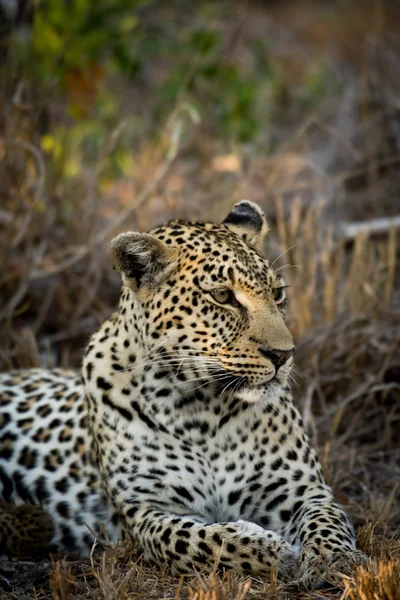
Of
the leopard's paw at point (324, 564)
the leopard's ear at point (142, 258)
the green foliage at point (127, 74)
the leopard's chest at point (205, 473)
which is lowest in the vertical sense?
the leopard's paw at point (324, 564)

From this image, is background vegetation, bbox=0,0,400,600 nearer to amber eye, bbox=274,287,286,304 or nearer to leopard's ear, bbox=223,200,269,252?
amber eye, bbox=274,287,286,304

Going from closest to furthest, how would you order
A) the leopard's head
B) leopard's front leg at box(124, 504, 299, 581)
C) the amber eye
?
leopard's front leg at box(124, 504, 299, 581)
the leopard's head
the amber eye

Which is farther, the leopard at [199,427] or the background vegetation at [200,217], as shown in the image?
the background vegetation at [200,217]

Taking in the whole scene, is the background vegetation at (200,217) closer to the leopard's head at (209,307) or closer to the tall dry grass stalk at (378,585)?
the tall dry grass stalk at (378,585)

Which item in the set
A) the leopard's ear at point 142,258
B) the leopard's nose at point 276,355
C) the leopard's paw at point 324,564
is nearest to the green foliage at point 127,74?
the leopard's ear at point 142,258

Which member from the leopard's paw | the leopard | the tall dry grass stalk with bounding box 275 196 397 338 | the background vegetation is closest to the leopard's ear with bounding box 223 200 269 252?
the leopard

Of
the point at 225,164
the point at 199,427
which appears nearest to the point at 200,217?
the point at 225,164

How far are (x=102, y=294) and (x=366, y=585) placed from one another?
529cm

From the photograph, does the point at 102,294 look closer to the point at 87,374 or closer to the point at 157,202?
the point at 157,202

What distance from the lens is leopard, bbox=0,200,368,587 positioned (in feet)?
14.9

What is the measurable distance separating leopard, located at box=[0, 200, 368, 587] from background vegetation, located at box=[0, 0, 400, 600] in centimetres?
21

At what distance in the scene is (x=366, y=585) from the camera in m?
3.84

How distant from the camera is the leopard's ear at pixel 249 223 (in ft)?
17.9

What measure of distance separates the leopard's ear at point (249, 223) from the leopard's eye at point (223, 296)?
0.65m
